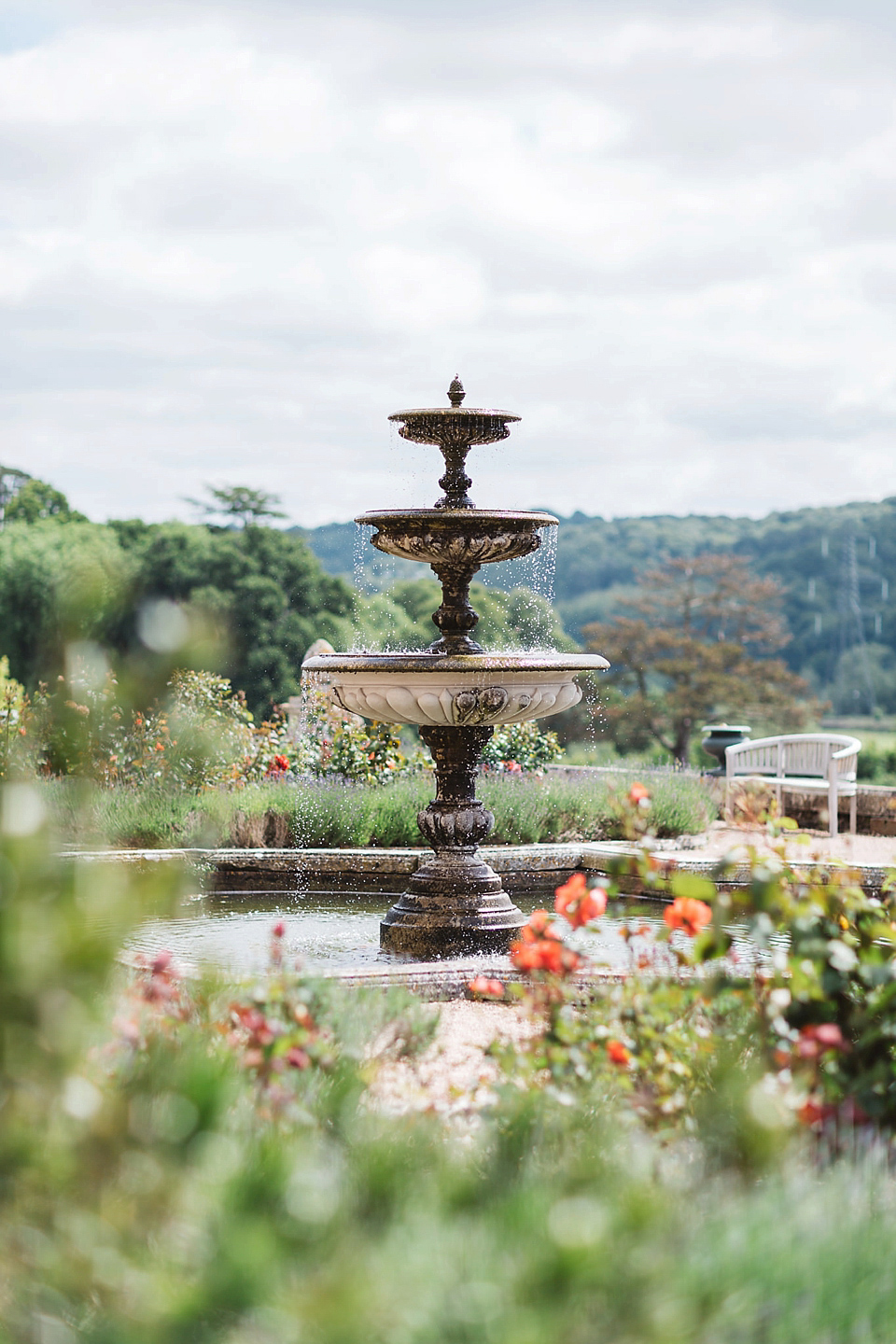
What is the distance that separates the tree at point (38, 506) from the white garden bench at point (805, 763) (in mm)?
34828

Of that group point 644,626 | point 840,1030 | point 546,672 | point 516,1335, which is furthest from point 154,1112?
point 644,626

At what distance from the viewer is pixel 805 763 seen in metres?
11.5

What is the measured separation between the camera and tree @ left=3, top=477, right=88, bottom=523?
43969mm

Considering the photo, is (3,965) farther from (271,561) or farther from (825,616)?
(825,616)

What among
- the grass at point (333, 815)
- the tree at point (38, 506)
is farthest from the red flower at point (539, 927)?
the tree at point (38, 506)

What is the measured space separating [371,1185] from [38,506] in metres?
44.5

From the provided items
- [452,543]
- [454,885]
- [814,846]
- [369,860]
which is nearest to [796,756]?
[814,846]

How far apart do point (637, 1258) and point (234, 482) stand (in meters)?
38.2

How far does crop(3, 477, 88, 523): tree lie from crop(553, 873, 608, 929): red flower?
41848 millimetres

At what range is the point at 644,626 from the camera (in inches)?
1233

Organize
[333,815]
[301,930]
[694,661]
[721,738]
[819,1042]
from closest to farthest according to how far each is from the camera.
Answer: [819,1042] < [301,930] < [333,815] < [721,738] < [694,661]

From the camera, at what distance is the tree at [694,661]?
1200 inches

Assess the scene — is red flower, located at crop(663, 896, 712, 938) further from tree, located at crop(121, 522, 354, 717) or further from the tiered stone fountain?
tree, located at crop(121, 522, 354, 717)

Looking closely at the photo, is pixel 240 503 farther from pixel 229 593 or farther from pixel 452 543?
pixel 452 543
